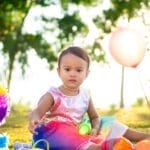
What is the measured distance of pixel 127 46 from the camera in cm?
341

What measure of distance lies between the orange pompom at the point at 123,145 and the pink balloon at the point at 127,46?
2.76 feet

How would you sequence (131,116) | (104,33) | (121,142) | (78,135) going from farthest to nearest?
(104,33) → (131,116) → (78,135) → (121,142)

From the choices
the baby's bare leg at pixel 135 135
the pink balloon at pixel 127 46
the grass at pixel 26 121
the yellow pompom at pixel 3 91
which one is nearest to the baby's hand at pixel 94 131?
the baby's bare leg at pixel 135 135

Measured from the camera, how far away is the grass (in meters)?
5.32

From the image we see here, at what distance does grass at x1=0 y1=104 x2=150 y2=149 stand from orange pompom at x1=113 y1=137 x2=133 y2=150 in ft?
6.31

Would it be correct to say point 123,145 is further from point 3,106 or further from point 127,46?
point 3,106

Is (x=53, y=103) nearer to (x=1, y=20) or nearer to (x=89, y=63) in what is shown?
(x=89, y=63)

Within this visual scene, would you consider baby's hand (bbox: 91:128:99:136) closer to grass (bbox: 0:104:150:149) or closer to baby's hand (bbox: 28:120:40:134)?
baby's hand (bbox: 28:120:40:134)

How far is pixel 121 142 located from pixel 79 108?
0.70 m

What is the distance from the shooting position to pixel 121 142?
2.71m

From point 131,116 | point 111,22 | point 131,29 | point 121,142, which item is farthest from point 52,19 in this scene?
point 121,142

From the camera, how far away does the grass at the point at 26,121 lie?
5316mm

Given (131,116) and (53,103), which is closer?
(53,103)

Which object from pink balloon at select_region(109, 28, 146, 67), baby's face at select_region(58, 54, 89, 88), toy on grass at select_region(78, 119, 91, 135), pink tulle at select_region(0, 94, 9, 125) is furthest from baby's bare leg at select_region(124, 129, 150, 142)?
pink tulle at select_region(0, 94, 9, 125)
